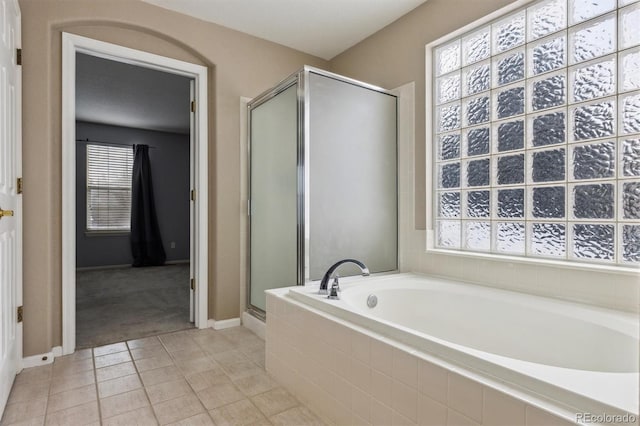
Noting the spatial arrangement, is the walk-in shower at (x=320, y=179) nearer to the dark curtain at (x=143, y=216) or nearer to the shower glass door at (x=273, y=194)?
the shower glass door at (x=273, y=194)

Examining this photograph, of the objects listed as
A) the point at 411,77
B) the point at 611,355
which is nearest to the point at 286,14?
the point at 411,77

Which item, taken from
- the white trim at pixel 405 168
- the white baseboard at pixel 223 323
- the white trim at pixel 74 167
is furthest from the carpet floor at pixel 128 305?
the white trim at pixel 405 168

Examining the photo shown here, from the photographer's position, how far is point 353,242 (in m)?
2.49

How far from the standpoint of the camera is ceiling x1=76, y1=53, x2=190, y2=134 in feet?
12.3

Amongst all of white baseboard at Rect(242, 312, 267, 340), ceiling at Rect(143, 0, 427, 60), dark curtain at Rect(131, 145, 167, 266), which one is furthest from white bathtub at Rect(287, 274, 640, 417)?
dark curtain at Rect(131, 145, 167, 266)

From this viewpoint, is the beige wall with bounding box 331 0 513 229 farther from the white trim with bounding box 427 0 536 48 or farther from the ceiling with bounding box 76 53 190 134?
the ceiling with bounding box 76 53 190 134

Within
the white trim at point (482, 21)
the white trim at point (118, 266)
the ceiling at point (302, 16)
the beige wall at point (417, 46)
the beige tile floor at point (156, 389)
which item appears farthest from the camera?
the white trim at point (118, 266)

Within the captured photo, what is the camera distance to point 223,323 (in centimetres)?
281

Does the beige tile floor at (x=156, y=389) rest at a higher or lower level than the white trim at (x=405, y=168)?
lower

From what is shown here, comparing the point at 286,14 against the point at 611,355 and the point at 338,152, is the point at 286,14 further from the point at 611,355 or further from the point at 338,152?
the point at 611,355

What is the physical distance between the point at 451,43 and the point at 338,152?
1.08 meters

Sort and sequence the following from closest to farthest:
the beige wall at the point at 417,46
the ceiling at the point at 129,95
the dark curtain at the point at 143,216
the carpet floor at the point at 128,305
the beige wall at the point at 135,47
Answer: the beige wall at the point at 135,47
the beige wall at the point at 417,46
the carpet floor at the point at 128,305
the ceiling at the point at 129,95
the dark curtain at the point at 143,216

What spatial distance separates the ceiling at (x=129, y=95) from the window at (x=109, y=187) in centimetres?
53

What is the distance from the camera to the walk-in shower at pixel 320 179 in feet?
7.55
